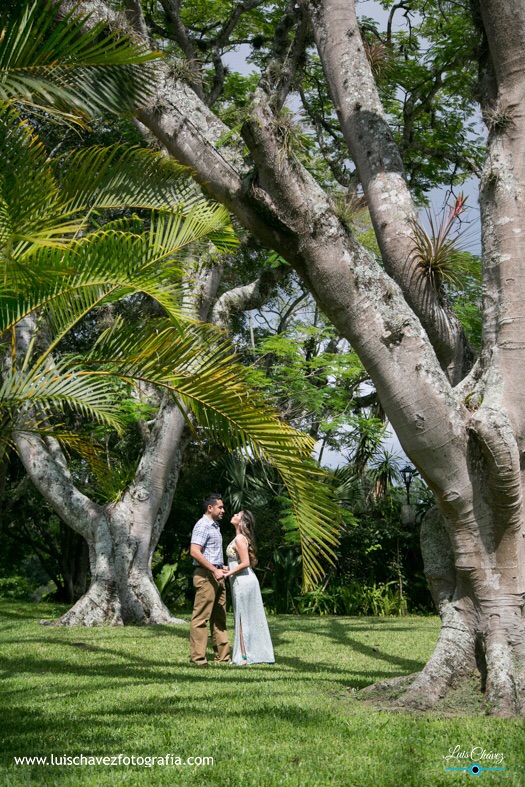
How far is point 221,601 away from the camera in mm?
8375

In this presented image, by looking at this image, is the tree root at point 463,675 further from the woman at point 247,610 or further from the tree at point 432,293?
the woman at point 247,610

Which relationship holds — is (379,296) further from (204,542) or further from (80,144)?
(80,144)

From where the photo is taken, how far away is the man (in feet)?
25.8

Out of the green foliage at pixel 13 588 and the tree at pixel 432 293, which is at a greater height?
the tree at pixel 432 293

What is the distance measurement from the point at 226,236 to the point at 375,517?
10998 millimetres

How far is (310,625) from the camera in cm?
1250

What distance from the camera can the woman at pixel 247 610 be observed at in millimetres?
8023

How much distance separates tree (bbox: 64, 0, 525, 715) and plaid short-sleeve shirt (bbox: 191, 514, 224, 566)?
2684 millimetres

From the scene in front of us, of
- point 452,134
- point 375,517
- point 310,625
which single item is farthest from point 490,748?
point 452,134

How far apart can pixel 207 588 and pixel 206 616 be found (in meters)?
0.28

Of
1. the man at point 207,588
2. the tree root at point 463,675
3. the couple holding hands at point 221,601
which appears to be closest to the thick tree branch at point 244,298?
the man at point 207,588

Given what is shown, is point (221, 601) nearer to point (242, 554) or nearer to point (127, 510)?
point (242, 554)

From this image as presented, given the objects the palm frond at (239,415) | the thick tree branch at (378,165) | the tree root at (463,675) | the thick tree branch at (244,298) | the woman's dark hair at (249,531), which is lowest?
the tree root at (463,675)

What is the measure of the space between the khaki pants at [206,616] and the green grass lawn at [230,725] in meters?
0.23
